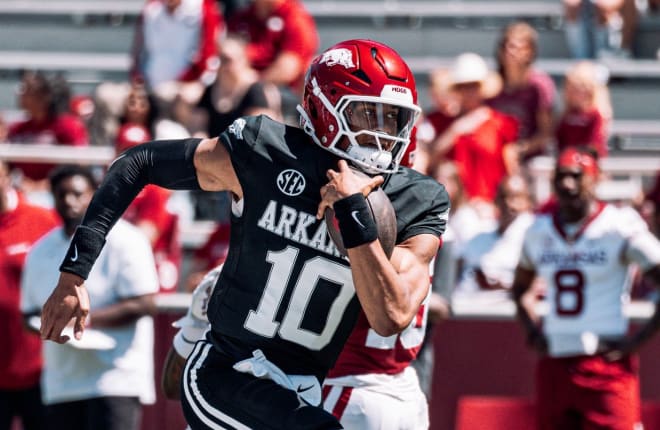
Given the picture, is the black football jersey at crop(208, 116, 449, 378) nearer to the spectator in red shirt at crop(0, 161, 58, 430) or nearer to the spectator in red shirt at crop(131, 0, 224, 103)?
the spectator in red shirt at crop(0, 161, 58, 430)

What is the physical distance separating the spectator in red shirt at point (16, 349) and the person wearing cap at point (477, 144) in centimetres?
283

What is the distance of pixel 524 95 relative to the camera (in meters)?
8.66

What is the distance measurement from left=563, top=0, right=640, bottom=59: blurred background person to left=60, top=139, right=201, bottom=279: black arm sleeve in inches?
263

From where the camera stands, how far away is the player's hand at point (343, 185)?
3557mm

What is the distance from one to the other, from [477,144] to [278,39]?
1771mm

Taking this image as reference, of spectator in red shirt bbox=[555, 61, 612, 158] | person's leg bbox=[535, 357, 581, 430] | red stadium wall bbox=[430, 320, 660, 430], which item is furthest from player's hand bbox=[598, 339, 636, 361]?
spectator in red shirt bbox=[555, 61, 612, 158]

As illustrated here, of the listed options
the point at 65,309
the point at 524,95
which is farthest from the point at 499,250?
the point at 65,309

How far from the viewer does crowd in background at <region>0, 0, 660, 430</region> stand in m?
7.63

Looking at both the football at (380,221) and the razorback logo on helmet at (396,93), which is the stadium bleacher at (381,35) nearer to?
the razorback logo on helmet at (396,93)

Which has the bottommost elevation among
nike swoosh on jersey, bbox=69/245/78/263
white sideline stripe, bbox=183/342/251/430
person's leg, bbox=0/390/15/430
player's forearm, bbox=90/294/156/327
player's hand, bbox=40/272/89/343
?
person's leg, bbox=0/390/15/430

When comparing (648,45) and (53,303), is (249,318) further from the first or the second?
(648,45)

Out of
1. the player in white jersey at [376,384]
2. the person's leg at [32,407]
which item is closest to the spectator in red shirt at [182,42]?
the person's leg at [32,407]

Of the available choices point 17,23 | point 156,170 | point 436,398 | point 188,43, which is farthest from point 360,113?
point 17,23

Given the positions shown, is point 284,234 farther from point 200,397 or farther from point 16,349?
point 16,349
